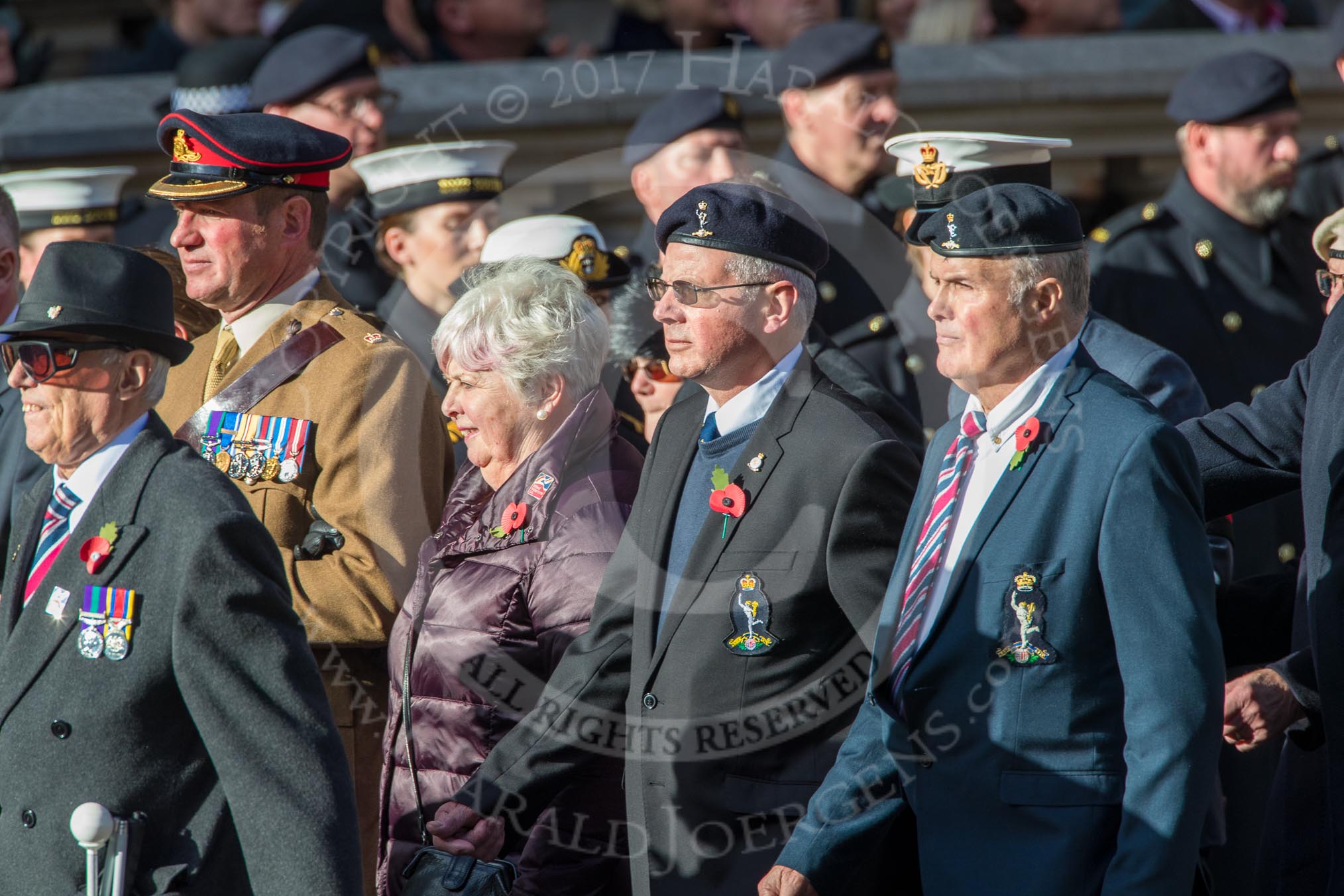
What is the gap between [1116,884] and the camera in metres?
3.04

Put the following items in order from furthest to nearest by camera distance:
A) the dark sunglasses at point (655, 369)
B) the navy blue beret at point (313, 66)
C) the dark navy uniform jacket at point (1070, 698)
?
the navy blue beret at point (313, 66) < the dark sunglasses at point (655, 369) < the dark navy uniform jacket at point (1070, 698)

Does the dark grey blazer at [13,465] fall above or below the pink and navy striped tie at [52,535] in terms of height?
below

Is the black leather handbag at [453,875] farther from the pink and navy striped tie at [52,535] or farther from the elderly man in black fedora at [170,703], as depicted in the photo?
the pink and navy striped tie at [52,535]

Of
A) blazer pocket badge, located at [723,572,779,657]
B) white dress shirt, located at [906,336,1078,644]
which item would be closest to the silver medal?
blazer pocket badge, located at [723,572,779,657]

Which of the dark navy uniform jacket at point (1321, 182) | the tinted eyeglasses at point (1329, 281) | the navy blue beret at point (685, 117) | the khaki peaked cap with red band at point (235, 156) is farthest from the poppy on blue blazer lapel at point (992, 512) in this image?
the dark navy uniform jacket at point (1321, 182)

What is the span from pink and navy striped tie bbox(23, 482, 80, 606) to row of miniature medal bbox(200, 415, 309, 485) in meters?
0.85

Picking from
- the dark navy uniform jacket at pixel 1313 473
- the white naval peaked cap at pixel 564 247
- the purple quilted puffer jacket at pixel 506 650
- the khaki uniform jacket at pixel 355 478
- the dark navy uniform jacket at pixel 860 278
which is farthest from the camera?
the dark navy uniform jacket at pixel 860 278

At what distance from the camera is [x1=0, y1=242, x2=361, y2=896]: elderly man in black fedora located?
315 centimetres

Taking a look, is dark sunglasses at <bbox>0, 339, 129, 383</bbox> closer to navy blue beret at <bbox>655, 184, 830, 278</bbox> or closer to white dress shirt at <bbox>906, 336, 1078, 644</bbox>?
navy blue beret at <bbox>655, 184, 830, 278</bbox>

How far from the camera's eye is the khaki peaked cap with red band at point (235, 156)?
4504 millimetres

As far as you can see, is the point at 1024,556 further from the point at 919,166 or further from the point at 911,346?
the point at 911,346

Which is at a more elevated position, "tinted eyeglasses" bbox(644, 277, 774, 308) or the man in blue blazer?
"tinted eyeglasses" bbox(644, 277, 774, 308)

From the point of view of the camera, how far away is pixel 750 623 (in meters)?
3.68

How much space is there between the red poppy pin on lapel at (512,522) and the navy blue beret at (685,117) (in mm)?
2396
